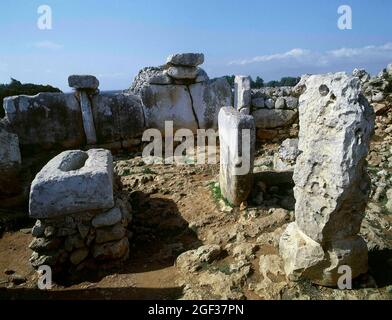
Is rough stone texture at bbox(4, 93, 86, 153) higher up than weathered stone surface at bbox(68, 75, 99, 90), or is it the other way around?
weathered stone surface at bbox(68, 75, 99, 90)

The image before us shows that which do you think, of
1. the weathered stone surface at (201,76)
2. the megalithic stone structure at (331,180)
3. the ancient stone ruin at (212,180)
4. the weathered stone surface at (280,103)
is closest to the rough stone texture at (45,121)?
the ancient stone ruin at (212,180)

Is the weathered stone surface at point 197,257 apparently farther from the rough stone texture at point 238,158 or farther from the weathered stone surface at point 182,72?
the weathered stone surface at point 182,72

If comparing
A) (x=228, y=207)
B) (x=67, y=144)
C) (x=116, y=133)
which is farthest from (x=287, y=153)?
(x=67, y=144)

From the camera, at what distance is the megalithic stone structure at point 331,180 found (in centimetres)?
260

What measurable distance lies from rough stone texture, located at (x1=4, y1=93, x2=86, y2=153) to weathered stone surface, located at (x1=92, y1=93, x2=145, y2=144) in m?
0.39

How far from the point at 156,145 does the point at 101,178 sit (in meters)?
3.91

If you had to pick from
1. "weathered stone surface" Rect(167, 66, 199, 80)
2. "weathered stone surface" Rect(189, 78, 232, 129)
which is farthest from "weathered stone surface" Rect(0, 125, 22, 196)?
"weathered stone surface" Rect(189, 78, 232, 129)

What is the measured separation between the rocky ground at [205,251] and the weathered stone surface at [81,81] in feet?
8.70

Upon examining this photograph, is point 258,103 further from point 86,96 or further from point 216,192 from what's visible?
point 86,96

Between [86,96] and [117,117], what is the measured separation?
30.5 inches

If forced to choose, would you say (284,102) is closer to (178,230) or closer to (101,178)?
(178,230)

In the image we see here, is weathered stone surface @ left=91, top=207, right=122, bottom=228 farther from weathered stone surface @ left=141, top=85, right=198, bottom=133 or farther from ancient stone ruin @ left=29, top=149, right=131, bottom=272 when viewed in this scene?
weathered stone surface @ left=141, top=85, right=198, bottom=133

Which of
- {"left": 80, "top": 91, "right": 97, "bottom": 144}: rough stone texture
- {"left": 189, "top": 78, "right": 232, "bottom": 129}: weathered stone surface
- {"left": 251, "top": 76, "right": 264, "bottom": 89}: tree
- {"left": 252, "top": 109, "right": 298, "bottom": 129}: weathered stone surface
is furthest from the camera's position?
{"left": 251, "top": 76, "right": 264, "bottom": 89}: tree

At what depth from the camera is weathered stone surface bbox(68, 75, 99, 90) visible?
22.8ft
